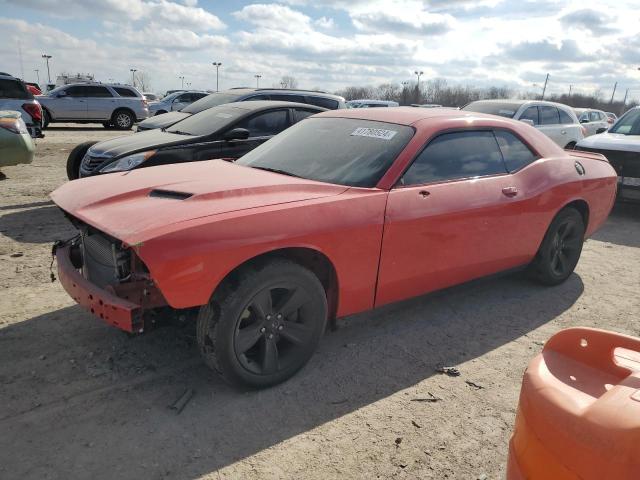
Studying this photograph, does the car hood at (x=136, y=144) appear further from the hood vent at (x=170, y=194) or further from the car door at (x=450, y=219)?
the car door at (x=450, y=219)

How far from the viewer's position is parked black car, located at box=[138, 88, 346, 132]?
8859 millimetres

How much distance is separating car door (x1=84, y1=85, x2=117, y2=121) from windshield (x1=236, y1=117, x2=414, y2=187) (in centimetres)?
1780

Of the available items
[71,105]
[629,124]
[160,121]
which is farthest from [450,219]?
[71,105]

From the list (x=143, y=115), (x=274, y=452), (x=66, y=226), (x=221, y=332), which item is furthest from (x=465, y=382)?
(x=143, y=115)

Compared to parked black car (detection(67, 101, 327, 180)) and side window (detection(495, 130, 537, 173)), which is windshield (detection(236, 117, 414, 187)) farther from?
parked black car (detection(67, 101, 327, 180))

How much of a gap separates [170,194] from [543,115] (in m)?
9.72

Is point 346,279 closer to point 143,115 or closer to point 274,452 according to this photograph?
point 274,452

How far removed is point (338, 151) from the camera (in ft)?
11.9

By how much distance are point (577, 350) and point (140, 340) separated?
2.73m

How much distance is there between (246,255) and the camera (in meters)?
2.67

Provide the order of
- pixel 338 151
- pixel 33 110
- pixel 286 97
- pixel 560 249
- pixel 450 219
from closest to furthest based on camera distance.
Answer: pixel 450 219, pixel 338 151, pixel 560 249, pixel 286 97, pixel 33 110

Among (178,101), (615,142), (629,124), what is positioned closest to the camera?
(615,142)

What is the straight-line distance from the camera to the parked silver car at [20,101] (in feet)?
38.1

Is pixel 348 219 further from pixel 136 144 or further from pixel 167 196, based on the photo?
pixel 136 144
